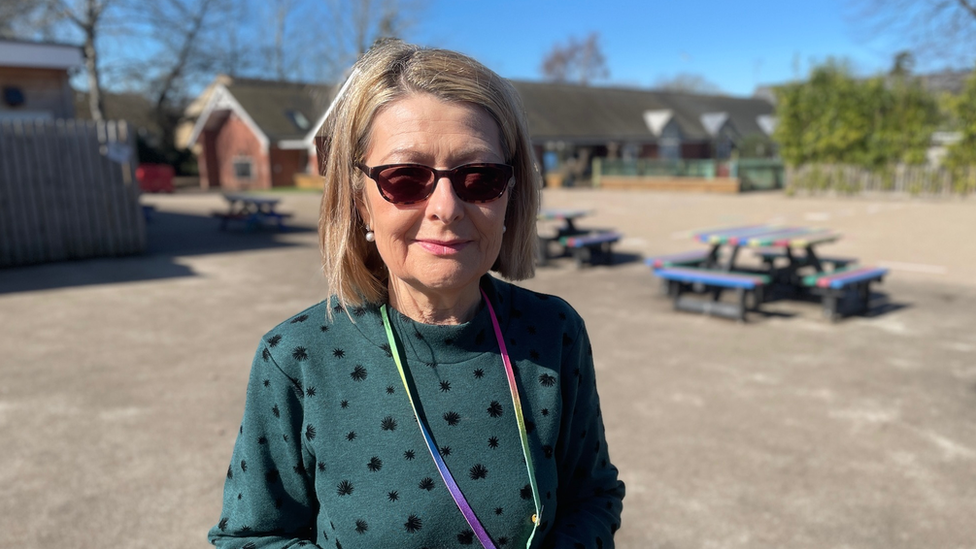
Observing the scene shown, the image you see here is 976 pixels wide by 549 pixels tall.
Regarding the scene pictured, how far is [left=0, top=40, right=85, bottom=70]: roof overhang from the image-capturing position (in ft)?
43.0

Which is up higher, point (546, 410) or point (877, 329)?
point (546, 410)

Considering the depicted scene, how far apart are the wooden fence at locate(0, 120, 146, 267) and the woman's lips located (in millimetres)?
12362

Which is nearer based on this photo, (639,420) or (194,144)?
(639,420)

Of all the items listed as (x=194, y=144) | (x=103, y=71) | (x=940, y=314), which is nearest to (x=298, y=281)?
(x=940, y=314)

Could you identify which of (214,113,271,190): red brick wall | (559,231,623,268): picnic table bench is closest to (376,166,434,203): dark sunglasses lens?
(559,231,623,268): picnic table bench

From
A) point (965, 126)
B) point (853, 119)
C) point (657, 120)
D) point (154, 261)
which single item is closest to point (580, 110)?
point (657, 120)

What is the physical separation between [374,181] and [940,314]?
8471mm

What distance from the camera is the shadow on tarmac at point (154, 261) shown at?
33.7 ft

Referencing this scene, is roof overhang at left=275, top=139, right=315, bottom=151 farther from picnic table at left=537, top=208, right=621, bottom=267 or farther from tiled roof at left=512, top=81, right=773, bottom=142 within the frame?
picnic table at left=537, top=208, right=621, bottom=267

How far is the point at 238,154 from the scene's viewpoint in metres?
37.2

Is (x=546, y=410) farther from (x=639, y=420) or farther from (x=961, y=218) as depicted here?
(x=961, y=218)

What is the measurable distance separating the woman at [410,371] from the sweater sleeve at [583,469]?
3 cm

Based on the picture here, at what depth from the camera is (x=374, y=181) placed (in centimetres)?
146

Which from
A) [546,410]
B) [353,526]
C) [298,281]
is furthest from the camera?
[298,281]
